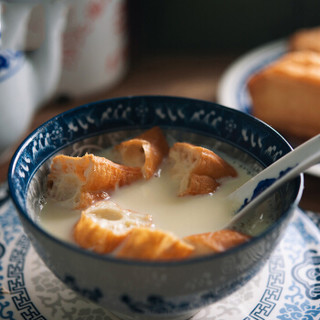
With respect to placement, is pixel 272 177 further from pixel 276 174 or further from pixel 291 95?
pixel 291 95

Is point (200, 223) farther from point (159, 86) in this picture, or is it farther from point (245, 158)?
point (159, 86)

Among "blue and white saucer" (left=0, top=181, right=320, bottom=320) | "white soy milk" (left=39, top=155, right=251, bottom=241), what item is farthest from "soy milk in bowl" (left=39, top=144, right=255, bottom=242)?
"blue and white saucer" (left=0, top=181, right=320, bottom=320)

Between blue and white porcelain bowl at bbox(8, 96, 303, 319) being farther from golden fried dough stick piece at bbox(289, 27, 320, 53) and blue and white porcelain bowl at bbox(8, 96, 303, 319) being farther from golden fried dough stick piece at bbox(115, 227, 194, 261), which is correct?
golden fried dough stick piece at bbox(289, 27, 320, 53)

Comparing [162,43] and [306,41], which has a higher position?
[306,41]

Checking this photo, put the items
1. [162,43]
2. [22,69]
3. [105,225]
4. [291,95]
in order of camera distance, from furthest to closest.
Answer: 1. [162,43]
2. [291,95]
3. [22,69]
4. [105,225]

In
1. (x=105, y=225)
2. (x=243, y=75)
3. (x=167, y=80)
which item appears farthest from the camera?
(x=167, y=80)

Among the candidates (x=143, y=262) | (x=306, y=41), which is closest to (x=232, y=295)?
(x=143, y=262)

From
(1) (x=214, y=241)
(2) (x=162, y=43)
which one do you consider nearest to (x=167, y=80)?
(2) (x=162, y=43)

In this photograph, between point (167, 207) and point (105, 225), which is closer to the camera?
point (105, 225)

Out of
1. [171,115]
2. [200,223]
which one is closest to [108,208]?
[200,223]
